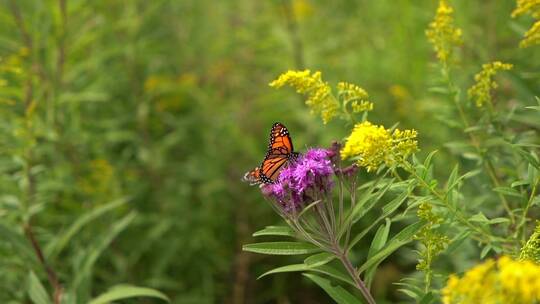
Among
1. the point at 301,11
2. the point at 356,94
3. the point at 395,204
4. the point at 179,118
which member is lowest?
the point at 395,204

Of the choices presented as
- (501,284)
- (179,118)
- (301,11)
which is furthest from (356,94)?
(301,11)

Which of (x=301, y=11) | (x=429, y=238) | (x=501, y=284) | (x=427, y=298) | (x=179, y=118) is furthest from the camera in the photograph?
(x=301, y=11)

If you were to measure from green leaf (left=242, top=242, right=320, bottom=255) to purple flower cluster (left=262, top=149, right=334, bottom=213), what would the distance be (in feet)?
0.36

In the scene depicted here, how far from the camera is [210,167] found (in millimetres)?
4684

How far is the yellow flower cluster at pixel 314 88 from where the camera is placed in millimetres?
2033

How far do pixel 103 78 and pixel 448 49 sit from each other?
293 centimetres

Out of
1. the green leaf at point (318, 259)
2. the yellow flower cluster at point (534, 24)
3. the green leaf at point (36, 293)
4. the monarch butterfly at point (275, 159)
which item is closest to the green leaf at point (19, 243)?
the green leaf at point (36, 293)

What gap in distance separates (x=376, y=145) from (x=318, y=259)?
0.40m

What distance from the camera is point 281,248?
187 cm

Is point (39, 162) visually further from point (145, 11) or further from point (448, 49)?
point (448, 49)

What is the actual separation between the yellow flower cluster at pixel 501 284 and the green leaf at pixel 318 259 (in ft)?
1.79

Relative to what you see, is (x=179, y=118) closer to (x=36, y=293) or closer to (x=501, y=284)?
(x=36, y=293)

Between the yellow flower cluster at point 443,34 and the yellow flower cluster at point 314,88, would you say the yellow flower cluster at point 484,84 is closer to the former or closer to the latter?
the yellow flower cluster at point 443,34

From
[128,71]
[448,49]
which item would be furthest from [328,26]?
[448,49]
